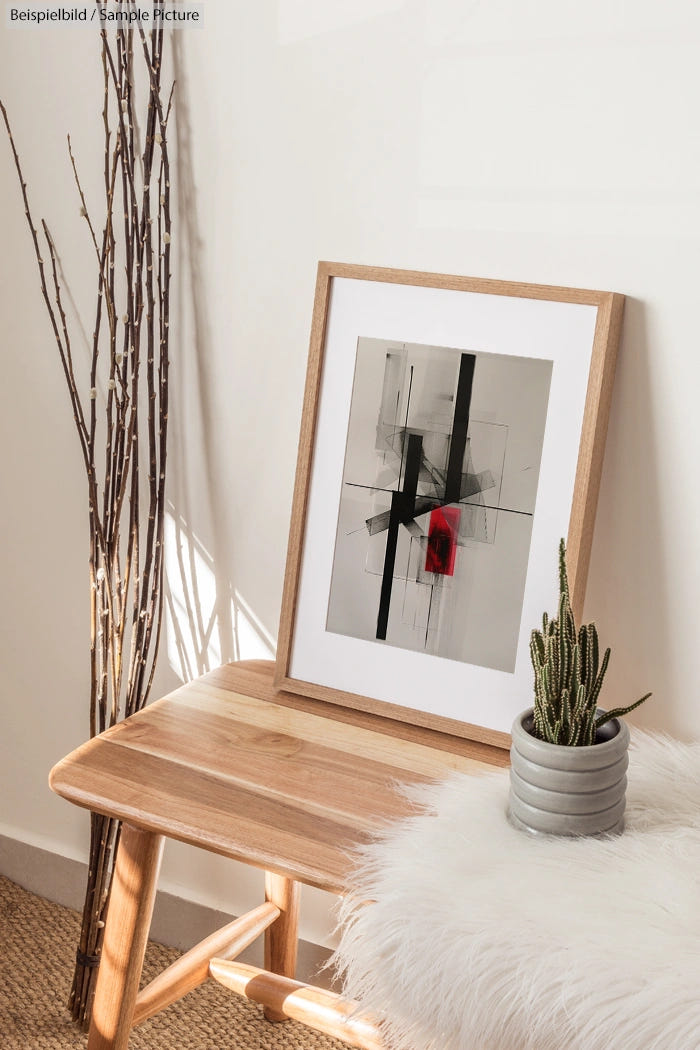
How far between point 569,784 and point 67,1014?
1102 mm

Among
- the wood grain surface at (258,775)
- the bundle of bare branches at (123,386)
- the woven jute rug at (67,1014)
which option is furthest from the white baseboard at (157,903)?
the wood grain surface at (258,775)

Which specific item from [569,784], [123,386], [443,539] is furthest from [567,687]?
[123,386]

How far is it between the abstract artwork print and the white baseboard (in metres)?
0.65

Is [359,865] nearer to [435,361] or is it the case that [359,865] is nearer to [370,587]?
[370,587]

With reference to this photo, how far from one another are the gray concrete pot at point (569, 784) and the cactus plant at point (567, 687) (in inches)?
0.6

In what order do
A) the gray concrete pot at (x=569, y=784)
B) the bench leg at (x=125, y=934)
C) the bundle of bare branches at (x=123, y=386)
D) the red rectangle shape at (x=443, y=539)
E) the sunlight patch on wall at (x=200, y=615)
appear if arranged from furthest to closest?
the sunlight patch on wall at (x=200, y=615) < the bundle of bare branches at (x=123, y=386) < the red rectangle shape at (x=443, y=539) < the bench leg at (x=125, y=934) < the gray concrete pot at (x=569, y=784)

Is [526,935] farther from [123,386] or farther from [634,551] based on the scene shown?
[123,386]

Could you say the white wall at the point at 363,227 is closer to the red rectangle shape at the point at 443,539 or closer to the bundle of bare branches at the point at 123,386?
the bundle of bare branches at the point at 123,386

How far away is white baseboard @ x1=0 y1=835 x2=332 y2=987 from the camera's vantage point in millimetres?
1641

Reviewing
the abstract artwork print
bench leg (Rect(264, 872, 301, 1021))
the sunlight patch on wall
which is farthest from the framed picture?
bench leg (Rect(264, 872, 301, 1021))

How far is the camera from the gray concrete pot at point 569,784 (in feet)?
3.08

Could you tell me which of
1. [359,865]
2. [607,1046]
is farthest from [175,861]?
[607,1046]

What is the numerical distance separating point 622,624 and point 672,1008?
577 millimetres

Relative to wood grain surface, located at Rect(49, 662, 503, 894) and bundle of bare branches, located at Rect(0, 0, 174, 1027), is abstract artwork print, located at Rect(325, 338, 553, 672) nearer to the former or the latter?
wood grain surface, located at Rect(49, 662, 503, 894)
